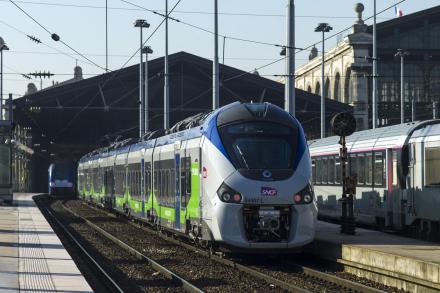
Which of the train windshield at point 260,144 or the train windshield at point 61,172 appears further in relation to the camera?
the train windshield at point 61,172

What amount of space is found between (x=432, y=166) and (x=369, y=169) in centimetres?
486

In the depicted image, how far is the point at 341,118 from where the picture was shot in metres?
22.2

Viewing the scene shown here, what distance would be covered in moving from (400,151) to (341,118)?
2.01 metres

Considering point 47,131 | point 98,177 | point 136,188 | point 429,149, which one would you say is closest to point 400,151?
point 429,149

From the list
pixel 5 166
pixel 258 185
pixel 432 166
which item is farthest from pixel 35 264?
pixel 5 166

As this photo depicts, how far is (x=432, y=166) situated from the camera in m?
20.8

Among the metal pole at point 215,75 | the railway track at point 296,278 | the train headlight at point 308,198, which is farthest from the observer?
the metal pole at point 215,75

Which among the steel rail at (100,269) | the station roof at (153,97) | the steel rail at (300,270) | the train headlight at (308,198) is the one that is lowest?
the steel rail at (100,269)

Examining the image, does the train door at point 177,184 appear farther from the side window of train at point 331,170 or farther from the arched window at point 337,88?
the arched window at point 337,88

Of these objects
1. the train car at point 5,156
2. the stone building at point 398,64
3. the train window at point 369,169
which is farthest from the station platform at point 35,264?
the stone building at point 398,64

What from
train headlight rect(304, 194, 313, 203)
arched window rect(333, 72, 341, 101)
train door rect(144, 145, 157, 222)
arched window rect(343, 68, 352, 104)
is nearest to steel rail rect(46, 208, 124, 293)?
train door rect(144, 145, 157, 222)

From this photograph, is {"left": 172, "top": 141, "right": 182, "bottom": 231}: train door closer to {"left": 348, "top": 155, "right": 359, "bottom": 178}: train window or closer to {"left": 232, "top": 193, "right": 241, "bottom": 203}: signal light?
{"left": 232, "top": 193, "right": 241, "bottom": 203}: signal light

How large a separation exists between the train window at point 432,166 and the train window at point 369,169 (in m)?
4.14

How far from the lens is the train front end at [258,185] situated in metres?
17.8
